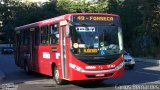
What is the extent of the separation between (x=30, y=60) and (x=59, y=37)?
6516mm

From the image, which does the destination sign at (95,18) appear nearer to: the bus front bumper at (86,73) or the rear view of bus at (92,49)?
the rear view of bus at (92,49)

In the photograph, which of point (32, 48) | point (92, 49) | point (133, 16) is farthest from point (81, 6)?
point (92, 49)

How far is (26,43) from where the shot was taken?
82.8 feet

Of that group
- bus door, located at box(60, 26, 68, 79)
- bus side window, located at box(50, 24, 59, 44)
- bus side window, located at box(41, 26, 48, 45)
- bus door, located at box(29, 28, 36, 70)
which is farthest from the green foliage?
bus door, located at box(60, 26, 68, 79)

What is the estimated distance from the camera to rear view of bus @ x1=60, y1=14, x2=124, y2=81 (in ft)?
55.4

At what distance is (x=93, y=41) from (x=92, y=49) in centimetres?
33

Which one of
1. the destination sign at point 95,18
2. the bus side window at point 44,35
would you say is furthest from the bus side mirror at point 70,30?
the bus side window at point 44,35

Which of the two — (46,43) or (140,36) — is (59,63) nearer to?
(46,43)

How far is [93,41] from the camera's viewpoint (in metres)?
17.1

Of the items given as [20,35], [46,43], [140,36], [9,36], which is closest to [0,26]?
[9,36]

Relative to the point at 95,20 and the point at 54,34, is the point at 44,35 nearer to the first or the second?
the point at 54,34

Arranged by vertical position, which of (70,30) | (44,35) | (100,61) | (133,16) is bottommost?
(133,16)

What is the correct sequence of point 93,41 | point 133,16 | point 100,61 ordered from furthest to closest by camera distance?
point 133,16 < point 93,41 < point 100,61

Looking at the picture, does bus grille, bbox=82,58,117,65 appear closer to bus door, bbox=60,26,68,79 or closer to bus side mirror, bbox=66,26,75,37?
bus door, bbox=60,26,68,79
